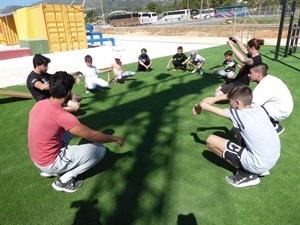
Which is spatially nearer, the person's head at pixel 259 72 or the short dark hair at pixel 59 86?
the short dark hair at pixel 59 86

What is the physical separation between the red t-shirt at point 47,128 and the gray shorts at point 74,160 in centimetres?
7

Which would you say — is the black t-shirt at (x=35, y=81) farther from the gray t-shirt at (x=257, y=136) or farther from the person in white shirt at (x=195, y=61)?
the person in white shirt at (x=195, y=61)

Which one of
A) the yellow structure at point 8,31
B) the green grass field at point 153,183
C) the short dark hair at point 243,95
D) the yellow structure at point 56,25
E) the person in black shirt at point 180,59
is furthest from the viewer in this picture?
the yellow structure at point 8,31

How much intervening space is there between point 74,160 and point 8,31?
83.2 feet

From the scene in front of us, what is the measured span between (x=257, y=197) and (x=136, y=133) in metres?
2.34

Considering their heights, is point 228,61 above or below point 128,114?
above

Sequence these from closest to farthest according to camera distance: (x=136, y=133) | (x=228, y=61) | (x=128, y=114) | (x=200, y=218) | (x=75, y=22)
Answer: (x=200, y=218) → (x=136, y=133) → (x=128, y=114) → (x=228, y=61) → (x=75, y=22)

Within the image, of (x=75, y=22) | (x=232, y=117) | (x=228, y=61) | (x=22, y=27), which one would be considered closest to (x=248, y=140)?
(x=232, y=117)

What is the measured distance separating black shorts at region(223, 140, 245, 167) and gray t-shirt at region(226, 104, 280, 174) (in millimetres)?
147

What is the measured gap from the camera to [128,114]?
5.50 m

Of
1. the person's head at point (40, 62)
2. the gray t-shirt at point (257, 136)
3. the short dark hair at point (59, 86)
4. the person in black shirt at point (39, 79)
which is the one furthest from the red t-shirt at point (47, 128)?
the person's head at point (40, 62)

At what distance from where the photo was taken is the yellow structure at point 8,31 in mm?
22719

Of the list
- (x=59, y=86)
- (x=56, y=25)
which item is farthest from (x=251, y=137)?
(x=56, y=25)

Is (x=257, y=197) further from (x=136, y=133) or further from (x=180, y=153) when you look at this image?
(x=136, y=133)
